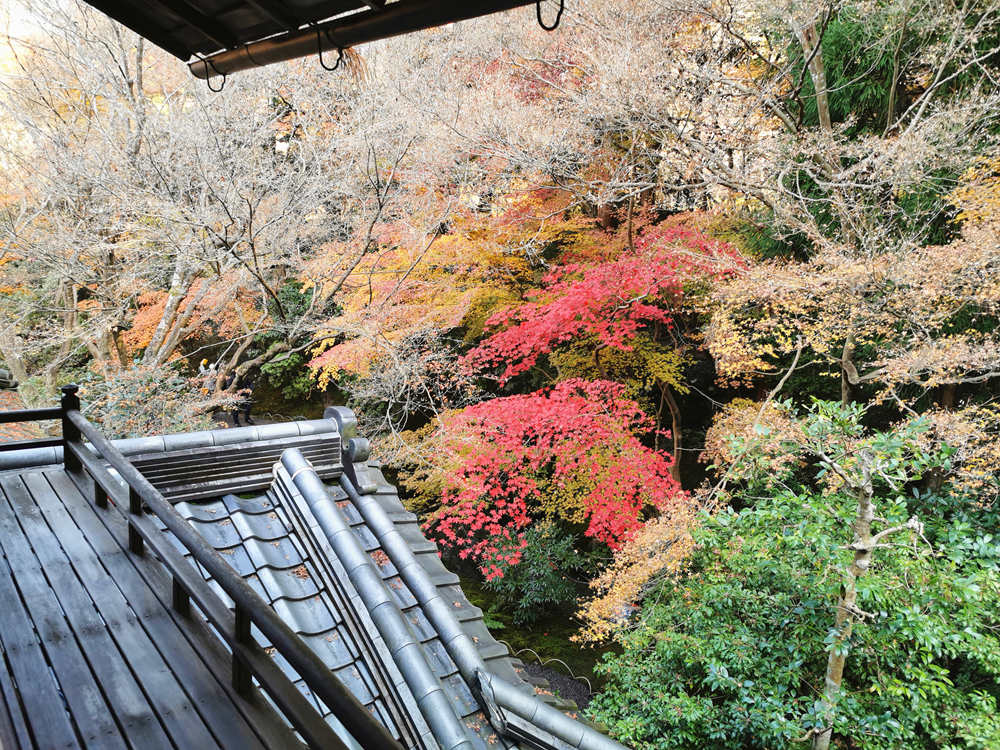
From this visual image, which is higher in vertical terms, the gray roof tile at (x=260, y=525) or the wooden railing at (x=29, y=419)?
the wooden railing at (x=29, y=419)

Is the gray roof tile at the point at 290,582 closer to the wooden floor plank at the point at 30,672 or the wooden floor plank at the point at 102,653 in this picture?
the wooden floor plank at the point at 102,653

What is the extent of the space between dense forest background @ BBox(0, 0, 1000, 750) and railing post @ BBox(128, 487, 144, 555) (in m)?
5.25

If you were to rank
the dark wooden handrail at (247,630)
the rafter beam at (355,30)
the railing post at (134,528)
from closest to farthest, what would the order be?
the dark wooden handrail at (247,630)
the rafter beam at (355,30)
the railing post at (134,528)

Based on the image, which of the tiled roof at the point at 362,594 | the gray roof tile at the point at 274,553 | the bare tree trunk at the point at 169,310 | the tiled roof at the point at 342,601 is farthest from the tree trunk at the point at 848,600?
the bare tree trunk at the point at 169,310

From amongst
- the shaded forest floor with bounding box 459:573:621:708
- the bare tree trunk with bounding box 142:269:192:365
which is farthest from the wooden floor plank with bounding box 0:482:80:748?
the shaded forest floor with bounding box 459:573:621:708

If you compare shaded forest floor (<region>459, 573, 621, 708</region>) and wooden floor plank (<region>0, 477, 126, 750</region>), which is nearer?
wooden floor plank (<region>0, 477, 126, 750</region>)

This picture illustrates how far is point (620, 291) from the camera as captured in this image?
956 centimetres

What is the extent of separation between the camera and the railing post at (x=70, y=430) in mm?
4031

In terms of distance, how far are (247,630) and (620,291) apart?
27.0ft

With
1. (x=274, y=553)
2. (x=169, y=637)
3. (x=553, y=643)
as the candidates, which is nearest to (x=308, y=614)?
(x=274, y=553)

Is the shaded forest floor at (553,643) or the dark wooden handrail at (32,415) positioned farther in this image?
the shaded forest floor at (553,643)

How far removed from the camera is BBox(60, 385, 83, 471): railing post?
4031 millimetres

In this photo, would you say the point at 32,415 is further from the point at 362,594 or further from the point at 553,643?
the point at 553,643

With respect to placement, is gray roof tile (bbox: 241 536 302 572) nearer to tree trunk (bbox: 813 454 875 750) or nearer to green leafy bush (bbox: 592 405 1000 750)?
green leafy bush (bbox: 592 405 1000 750)
